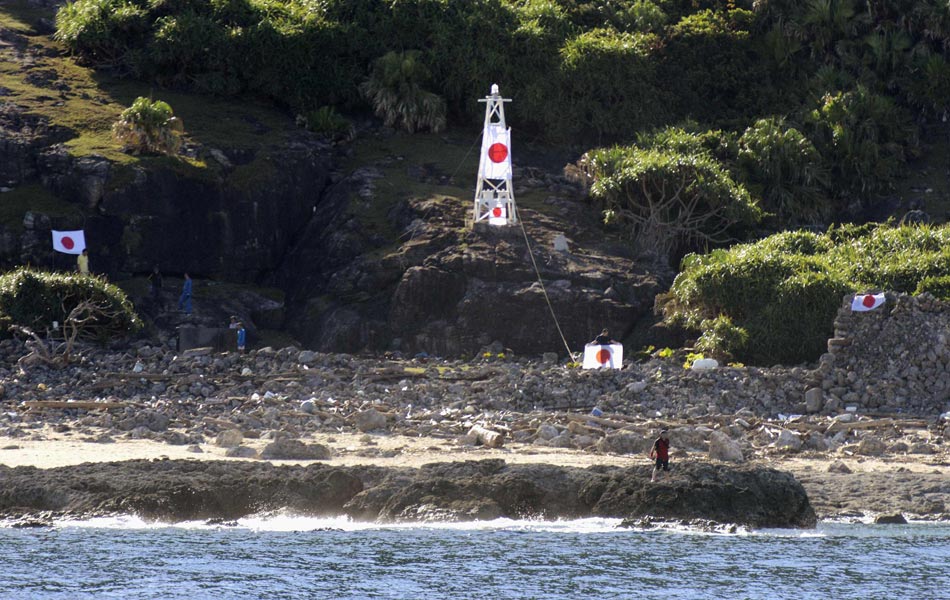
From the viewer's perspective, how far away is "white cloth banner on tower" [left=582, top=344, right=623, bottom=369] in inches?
1142

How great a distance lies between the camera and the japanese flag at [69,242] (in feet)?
109

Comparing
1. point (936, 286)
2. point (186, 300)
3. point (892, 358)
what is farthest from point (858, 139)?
point (186, 300)

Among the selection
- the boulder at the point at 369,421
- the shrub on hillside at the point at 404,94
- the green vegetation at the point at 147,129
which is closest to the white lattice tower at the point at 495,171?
the shrub on hillside at the point at 404,94

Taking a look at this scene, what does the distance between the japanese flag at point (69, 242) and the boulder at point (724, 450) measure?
16249 mm

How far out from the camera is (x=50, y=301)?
30.8 metres

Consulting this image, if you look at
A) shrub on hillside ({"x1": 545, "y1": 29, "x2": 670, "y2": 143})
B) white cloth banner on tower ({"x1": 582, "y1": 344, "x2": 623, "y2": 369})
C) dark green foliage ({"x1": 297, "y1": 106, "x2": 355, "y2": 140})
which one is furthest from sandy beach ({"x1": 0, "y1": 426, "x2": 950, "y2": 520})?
shrub on hillside ({"x1": 545, "y1": 29, "x2": 670, "y2": 143})

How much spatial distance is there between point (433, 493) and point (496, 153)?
617 inches

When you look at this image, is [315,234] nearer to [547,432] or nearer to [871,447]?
[547,432]

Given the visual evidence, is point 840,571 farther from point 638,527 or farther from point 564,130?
point 564,130

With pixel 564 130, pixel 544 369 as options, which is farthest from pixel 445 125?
pixel 544 369

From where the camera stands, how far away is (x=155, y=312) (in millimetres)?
33406

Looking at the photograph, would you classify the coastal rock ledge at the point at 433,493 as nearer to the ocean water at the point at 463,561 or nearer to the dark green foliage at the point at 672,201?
the ocean water at the point at 463,561

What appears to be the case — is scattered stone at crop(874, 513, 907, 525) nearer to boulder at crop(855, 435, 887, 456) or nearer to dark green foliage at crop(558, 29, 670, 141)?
boulder at crop(855, 435, 887, 456)

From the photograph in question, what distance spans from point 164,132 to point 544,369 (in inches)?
474
